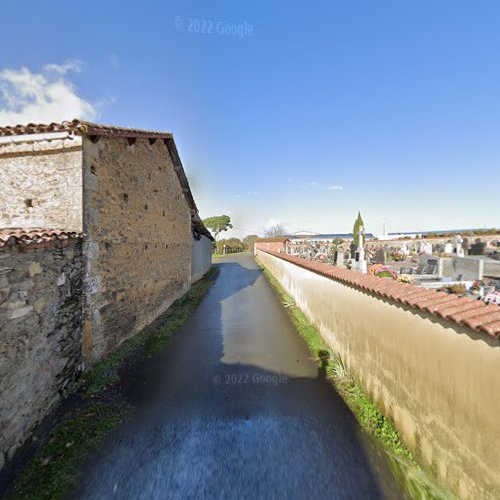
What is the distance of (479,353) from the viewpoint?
236cm

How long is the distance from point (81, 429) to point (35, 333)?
5.04 feet

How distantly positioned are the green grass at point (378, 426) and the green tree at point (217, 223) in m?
53.3

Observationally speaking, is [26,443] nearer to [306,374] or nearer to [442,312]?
[306,374]

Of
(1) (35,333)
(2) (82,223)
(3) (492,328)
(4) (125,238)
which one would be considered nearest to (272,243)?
(4) (125,238)

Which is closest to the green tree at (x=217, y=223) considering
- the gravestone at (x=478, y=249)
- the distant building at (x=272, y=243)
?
the distant building at (x=272, y=243)

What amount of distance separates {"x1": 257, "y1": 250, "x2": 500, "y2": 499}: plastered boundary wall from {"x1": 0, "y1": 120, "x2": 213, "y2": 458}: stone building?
506cm

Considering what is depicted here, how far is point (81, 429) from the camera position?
3650 millimetres

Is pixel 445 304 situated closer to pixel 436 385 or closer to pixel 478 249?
pixel 436 385

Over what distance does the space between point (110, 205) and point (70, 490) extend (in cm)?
515

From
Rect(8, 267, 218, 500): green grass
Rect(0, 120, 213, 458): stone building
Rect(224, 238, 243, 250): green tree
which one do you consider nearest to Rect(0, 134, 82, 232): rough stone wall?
Rect(0, 120, 213, 458): stone building

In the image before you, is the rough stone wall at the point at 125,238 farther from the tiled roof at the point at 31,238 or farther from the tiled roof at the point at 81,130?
the tiled roof at the point at 31,238


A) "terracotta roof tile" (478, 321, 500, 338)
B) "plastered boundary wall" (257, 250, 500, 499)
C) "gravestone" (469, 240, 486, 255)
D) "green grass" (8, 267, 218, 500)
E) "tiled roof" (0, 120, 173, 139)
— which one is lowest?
"green grass" (8, 267, 218, 500)

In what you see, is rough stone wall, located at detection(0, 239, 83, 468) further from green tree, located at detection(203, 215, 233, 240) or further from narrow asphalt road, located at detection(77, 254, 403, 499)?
green tree, located at detection(203, 215, 233, 240)

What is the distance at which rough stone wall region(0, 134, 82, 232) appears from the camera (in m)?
5.09
